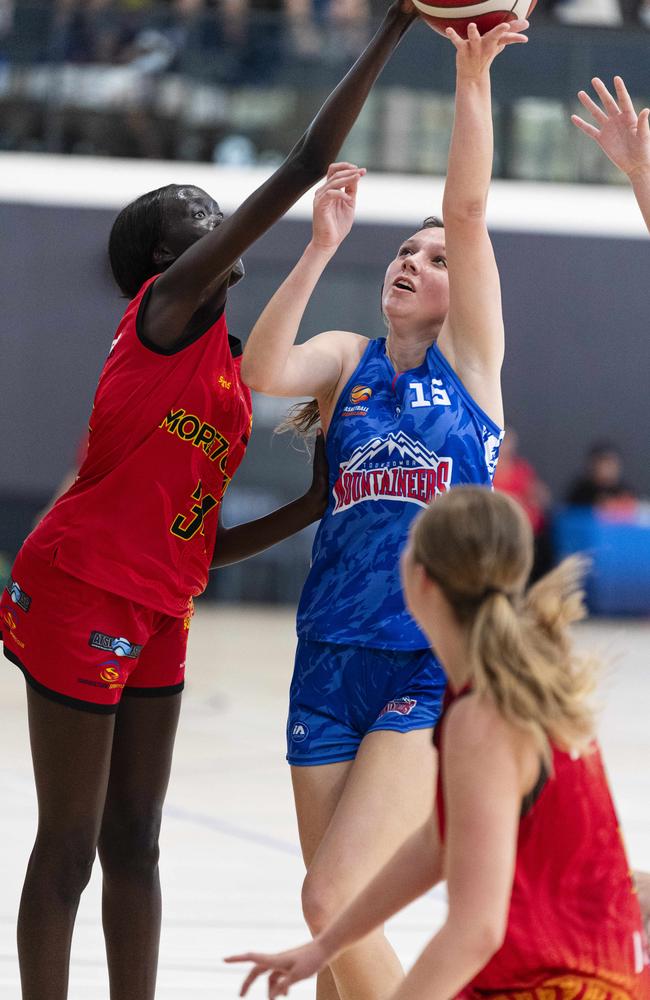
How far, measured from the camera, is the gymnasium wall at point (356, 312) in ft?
47.4

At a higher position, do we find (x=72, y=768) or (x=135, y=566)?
(x=135, y=566)

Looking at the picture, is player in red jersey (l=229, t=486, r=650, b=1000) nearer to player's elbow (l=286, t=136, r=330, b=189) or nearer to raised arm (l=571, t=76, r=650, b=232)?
player's elbow (l=286, t=136, r=330, b=189)

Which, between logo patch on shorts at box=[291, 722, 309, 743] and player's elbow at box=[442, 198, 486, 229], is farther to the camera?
logo patch on shorts at box=[291, 722, 309, 743]

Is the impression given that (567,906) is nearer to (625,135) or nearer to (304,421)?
(304,421)

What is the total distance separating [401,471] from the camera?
114 inches

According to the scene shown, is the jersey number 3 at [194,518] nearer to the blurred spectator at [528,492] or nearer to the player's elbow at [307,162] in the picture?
the player's elbow at [307,162]

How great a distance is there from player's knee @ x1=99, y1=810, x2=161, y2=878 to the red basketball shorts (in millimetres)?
274

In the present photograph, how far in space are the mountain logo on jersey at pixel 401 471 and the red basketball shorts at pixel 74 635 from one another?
512mm

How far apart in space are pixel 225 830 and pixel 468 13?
3441mm

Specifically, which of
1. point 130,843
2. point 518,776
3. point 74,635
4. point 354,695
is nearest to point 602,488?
point 354,695

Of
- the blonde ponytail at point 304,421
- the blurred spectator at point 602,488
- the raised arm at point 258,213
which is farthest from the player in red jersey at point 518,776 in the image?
the blurred spectator at point 602,488

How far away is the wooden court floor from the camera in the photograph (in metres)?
3.93

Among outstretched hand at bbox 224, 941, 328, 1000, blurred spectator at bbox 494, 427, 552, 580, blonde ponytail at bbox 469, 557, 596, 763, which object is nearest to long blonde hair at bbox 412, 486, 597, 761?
blonde ponytail at bbox 469, 557, 596, 763

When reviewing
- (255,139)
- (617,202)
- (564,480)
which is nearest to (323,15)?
(255,139)
